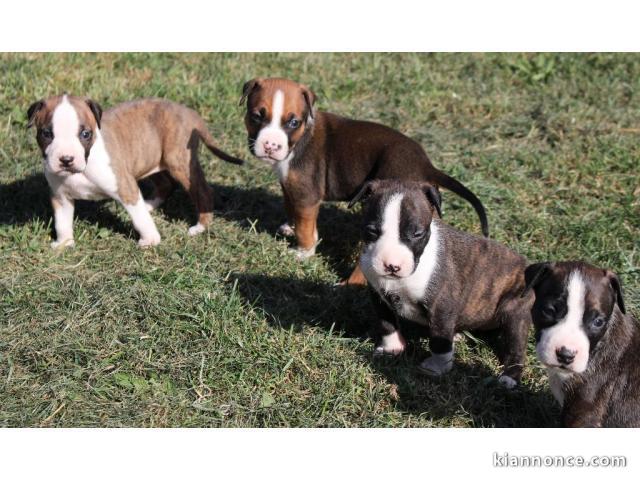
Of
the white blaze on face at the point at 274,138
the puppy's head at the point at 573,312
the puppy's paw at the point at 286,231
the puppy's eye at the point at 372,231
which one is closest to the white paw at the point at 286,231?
the puppy's paw at the point at 286,231

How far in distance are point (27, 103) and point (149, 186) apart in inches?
89.1

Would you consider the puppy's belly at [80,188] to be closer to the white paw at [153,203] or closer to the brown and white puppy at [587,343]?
the white paw at [153,203]

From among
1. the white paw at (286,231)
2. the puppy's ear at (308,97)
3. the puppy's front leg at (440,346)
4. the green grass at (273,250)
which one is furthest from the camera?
the white paw at (286,231)

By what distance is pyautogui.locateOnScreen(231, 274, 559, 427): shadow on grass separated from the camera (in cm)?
627

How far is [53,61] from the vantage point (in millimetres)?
11367

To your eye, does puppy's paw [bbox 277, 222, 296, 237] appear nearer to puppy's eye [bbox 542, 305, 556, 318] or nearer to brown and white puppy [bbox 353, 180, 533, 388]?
brown and white puppy [bbox 353, 180, 533, 388]

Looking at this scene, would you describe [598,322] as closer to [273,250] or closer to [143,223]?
[273,250]

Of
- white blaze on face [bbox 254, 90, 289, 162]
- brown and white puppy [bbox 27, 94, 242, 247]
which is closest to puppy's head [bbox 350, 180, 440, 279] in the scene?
white blaze on face [bbox 254, 90, 289, 162]

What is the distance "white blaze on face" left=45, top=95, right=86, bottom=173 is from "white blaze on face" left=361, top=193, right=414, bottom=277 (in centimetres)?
301

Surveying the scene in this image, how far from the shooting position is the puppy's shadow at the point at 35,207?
873cm

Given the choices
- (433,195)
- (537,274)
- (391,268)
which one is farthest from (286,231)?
(537,274)

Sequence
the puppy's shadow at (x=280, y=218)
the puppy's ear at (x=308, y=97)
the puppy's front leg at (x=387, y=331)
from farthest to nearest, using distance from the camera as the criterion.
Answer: the puppy's shadow at (x=280, y=218) → the puppy's ear at (x=308, y=97) → the puppy's front leg at (x=387, y=331)
